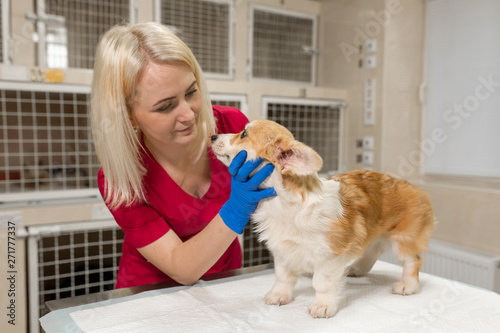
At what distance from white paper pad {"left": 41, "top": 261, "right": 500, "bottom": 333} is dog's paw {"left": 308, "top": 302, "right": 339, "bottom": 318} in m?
0.01

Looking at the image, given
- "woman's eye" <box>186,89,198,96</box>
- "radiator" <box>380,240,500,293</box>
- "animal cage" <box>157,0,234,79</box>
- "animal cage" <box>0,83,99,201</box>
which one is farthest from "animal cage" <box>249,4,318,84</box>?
"woman's eye" <box>186,89,198,96</box>

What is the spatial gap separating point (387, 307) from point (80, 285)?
1.92 meters

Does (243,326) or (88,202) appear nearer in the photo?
(243,326)

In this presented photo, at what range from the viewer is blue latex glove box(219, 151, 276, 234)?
101 cm

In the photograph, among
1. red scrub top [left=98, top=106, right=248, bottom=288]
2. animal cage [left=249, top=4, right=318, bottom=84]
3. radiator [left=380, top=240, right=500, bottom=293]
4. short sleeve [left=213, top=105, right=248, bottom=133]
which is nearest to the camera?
red scrub top [left=98, top=106, right=248, bottom=288]

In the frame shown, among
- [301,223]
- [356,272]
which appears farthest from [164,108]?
[356,272]

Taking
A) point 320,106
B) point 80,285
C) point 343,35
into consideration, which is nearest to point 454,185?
point 320,106

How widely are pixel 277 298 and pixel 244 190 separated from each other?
0.31 metres

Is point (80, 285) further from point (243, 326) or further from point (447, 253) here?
point (447, 253)

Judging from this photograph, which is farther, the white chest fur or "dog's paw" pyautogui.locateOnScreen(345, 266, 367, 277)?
"dog's paw" pyautogui.locateOnScreen(345, 266, 367, 277)

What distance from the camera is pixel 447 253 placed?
2.39 metres

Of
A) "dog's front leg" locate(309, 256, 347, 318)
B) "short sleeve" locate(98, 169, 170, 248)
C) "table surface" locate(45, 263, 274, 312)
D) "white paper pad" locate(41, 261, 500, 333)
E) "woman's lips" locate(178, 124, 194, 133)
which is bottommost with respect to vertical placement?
"table surface" locate(45, 263, 274, 312)

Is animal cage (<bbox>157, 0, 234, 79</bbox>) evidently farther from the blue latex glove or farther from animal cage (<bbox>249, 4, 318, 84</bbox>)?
the blue latex glove

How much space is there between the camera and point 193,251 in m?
1.14
